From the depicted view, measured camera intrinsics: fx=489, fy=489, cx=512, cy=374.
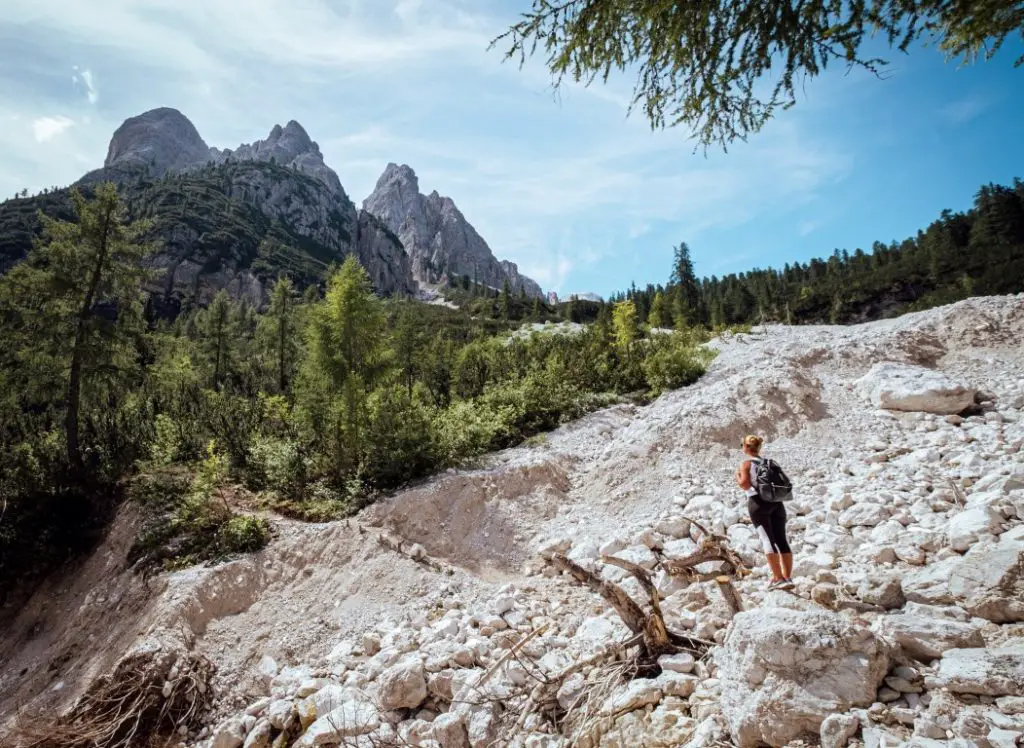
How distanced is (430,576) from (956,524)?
22.1ft

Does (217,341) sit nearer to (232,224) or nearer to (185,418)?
(185,418)

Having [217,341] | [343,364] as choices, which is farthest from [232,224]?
[343,364]

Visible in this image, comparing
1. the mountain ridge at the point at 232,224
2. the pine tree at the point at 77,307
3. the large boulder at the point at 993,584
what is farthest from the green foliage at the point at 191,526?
the mountain ridge at the point at 232,224

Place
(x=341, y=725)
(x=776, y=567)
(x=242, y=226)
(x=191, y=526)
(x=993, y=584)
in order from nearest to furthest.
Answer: (x=993, y=584) → (x=341, y=725) → (x=776, y=567) → (x=191, y=526) → (x=242, y=226)

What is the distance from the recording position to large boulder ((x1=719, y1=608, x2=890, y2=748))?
295cm

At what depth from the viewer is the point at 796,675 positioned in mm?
3113

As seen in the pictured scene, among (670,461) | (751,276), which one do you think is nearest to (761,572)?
(670,461)

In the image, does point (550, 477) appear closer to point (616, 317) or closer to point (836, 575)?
point (836, 575)

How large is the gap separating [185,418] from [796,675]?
18.3m

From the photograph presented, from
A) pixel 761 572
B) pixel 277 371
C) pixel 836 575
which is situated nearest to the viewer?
pixel 836 575

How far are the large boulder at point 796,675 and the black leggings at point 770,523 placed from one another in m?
2.00

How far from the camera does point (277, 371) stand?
29.0m

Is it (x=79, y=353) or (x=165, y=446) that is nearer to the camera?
(x=165, y=446)

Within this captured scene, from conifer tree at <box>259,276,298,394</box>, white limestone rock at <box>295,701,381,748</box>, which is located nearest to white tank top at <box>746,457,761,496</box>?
white limestone rock at <box>295,701,381,748</box>
